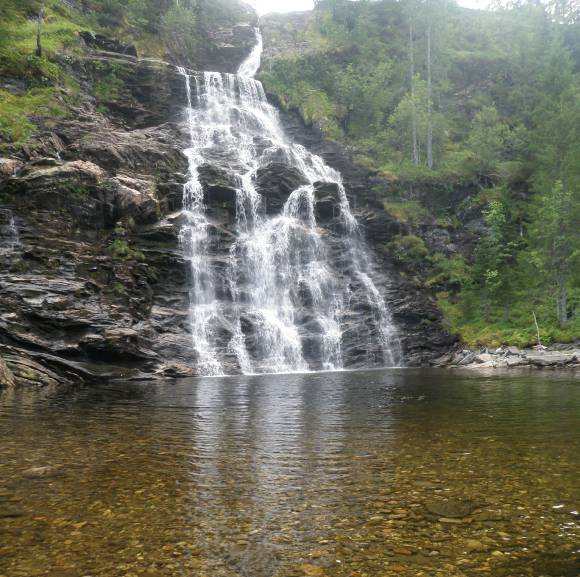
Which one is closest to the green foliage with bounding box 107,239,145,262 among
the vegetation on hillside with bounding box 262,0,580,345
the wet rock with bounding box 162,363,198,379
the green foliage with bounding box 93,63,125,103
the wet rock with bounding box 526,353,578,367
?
the wet rock with bounding box 162,363,198,379

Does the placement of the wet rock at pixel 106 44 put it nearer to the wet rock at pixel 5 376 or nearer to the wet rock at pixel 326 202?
the wet rock at pixel 326 202

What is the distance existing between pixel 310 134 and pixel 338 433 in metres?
50.5

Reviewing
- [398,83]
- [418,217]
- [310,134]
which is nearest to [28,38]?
[310,134]

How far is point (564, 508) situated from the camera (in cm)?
539

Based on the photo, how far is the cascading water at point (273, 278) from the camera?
34.1m

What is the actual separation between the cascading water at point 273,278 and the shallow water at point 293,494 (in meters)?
21.4

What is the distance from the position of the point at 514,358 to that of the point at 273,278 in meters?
18.6

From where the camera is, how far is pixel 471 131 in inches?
2301

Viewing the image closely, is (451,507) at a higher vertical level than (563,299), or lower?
lower

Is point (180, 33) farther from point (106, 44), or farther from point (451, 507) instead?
point (451, 507)

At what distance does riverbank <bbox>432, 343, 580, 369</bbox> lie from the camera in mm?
28719

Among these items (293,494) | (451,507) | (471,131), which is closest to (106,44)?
(471,131)

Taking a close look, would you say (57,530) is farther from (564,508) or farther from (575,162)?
(575,162)

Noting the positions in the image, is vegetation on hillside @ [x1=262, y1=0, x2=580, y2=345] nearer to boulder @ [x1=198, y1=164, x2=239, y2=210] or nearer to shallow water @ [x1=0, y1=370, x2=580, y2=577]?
boulder @ [x1=198, y1=164, x2=239, y2=210]
